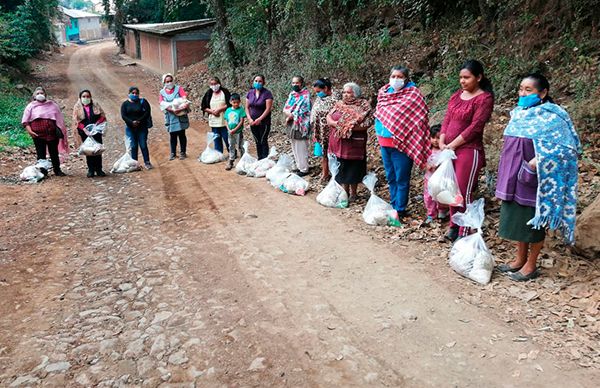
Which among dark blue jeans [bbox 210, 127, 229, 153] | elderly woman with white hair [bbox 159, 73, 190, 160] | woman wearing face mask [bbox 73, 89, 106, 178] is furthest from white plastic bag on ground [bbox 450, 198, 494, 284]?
woman wearing face mask [bbox 73, 89, 106, 178]

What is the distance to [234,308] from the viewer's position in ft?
13.9

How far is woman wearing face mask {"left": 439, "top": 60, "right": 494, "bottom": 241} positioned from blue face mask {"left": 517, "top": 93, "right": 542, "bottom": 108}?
0.58 m

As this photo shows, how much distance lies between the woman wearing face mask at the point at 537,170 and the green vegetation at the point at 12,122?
11245 millimetres

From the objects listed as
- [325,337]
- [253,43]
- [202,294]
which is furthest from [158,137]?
[325,337]

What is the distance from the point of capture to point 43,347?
3.79 meters

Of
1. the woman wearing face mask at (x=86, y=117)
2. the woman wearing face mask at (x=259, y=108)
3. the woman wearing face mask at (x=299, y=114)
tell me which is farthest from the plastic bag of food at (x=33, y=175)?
the woman wearing face mask at (x=299, y=114)

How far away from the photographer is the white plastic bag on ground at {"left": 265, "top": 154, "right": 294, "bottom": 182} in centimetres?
789

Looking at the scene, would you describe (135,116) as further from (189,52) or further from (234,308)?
(189,52)

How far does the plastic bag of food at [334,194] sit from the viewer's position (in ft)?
21.9

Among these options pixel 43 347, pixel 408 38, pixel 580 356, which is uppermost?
pixel 408 38

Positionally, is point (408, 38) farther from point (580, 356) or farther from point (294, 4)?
point (580, 356)

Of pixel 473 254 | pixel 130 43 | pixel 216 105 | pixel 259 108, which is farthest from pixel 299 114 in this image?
pixel 130 43

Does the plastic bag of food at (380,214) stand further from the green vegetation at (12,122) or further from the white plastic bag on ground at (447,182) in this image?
the green vegetation at (12,122)

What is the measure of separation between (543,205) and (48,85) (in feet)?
92.6
